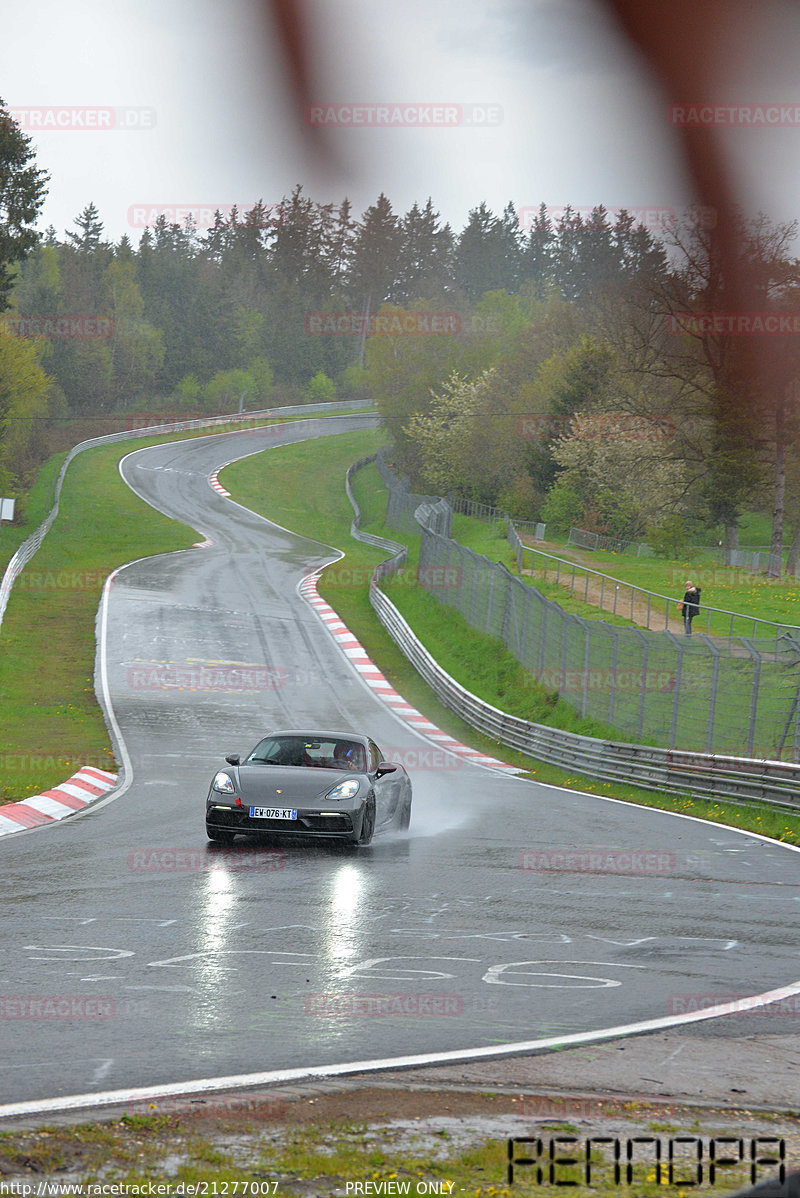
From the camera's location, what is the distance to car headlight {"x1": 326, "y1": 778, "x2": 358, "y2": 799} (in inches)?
523

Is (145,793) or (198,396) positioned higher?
(198,396)

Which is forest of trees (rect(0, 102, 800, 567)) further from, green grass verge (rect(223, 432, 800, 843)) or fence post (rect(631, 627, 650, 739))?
fence post (rect(631, 627, 650, 739))

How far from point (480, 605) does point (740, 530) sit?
4745cm

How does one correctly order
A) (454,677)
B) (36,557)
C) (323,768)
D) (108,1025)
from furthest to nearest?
(36,557) < (454,677) < (323,768) < (108,1025)

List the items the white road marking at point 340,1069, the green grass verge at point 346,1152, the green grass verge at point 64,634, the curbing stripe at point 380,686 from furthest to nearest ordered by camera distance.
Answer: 1. the curbing stripe at point 380,686
2. the green grass verge at point 64,634
3. the white road marking at point 340,1069
4. the green grass verge at point 346,1152

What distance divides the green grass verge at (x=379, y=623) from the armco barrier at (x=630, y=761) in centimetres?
19

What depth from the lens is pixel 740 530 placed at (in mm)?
79625

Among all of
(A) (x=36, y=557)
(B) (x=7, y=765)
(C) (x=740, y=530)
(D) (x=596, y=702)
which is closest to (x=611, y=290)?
(C) (x=740, y=530)

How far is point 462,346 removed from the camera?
301ft

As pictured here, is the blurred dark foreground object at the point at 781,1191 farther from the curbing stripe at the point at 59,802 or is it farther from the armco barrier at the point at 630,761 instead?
the armco barrier at the point at 630,761

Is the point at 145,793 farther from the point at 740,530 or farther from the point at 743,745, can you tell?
the point at 740,530

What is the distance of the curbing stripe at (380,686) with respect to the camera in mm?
25656

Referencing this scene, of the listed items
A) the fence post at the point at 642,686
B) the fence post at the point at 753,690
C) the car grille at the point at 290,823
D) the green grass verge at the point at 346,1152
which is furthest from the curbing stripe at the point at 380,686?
the green grass verge at the point at 346,1152

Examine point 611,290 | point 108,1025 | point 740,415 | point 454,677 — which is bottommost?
point 454,677
